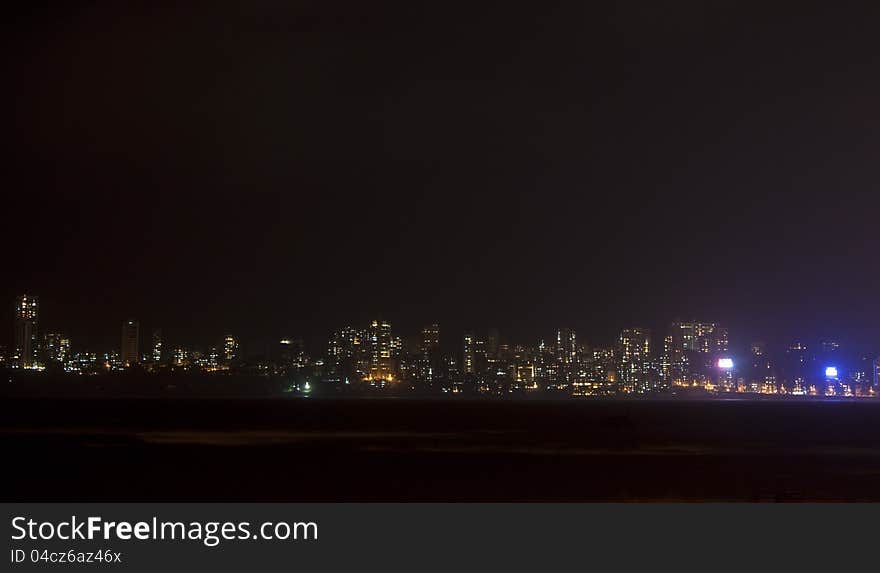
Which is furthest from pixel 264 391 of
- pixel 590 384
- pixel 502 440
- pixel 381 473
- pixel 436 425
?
pixel 381 473

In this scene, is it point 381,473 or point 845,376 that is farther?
point 845,376

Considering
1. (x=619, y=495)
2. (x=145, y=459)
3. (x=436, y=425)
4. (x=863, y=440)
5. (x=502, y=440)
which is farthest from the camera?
(x=436, y=425)

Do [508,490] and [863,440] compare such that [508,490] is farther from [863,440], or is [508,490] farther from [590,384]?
[590,384]

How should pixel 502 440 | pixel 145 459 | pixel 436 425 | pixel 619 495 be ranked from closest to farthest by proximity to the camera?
pixel 619 495, pixel 145 459, pixel 502 440, pixel 436 425

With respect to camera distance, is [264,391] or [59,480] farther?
[264,391]

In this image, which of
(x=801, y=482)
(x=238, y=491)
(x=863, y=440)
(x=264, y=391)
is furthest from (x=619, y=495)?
(x=264, y=391)

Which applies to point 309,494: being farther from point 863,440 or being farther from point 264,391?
point 264,391
